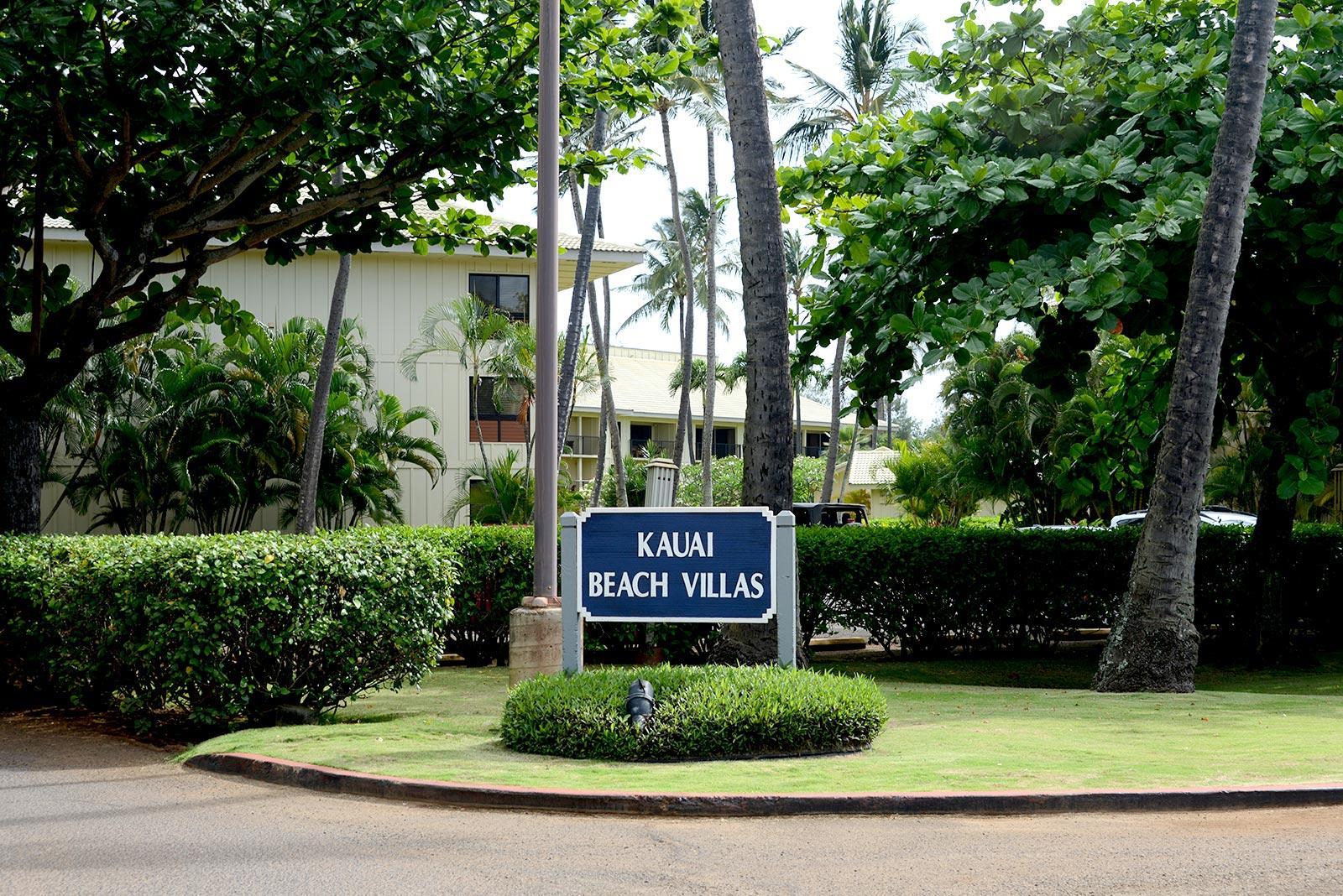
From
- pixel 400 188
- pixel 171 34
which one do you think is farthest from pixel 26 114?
pixel 400 188

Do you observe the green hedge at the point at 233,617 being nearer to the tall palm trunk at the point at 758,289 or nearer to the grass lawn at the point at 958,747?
the grass lawn at the point at 958,747

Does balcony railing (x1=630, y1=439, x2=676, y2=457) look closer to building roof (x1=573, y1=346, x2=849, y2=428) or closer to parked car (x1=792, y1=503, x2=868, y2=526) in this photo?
building roof (x1=573, y1=346, x2=849, y2=428)

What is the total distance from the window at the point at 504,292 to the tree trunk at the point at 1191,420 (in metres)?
19.4

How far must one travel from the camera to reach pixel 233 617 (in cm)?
944

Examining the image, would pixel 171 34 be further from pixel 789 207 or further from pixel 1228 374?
pixel 1228 374

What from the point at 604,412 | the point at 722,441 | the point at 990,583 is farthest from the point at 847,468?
the point at 990,583

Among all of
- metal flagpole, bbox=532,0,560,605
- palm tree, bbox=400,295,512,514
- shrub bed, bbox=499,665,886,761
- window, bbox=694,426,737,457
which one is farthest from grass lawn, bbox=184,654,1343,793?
window, bbox=694,426,737,457

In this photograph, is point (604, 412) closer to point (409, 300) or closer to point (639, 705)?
point (409, 300)

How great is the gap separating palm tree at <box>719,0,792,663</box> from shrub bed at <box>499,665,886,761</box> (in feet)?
11.1

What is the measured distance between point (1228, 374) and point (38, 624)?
13.3m

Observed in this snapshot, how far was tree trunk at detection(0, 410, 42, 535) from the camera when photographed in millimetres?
12828

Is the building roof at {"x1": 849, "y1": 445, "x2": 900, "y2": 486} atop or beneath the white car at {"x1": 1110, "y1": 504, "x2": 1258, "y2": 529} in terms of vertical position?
atop

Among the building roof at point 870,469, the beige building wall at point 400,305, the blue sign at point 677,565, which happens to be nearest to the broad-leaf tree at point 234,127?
the blue sign at point 677,565

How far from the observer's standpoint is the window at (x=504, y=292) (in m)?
29.1
